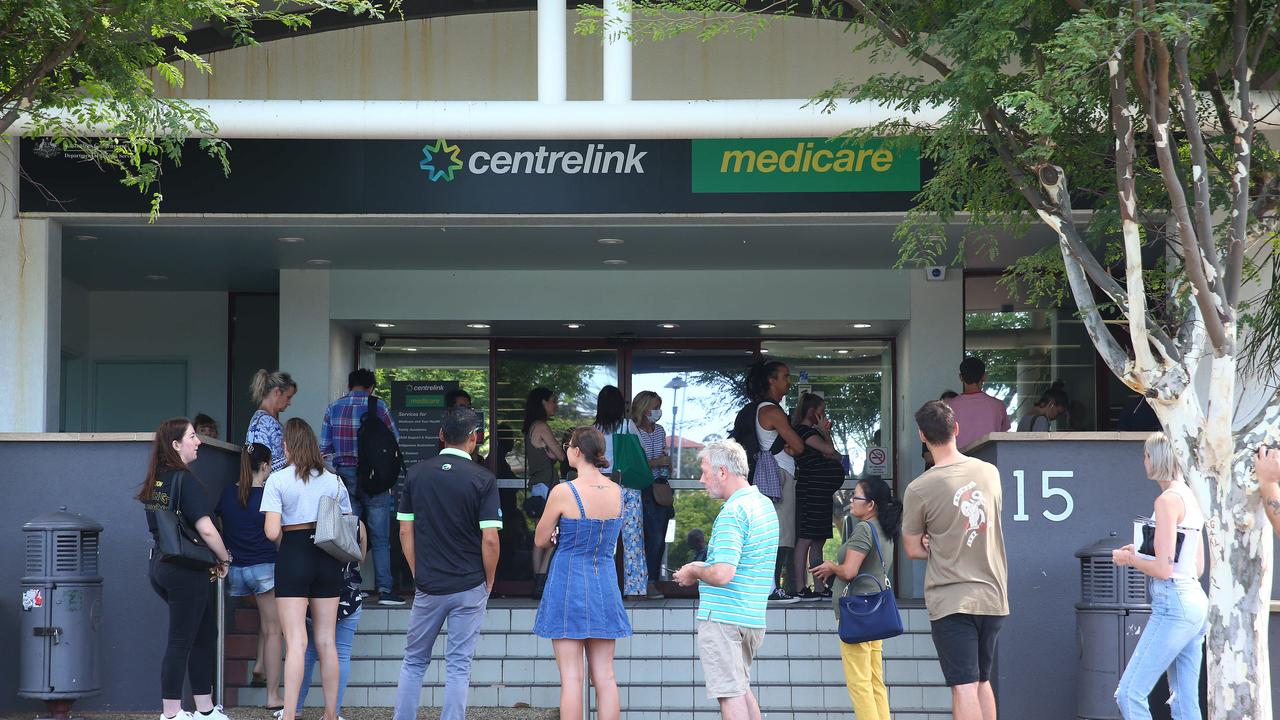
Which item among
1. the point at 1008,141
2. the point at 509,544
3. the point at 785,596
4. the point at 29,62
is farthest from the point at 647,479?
the point at 29,62

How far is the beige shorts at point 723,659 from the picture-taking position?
625cm

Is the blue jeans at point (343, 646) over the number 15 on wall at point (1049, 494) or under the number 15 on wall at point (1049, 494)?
under

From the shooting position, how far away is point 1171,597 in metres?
5.98

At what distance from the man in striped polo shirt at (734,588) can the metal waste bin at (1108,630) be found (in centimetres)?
215

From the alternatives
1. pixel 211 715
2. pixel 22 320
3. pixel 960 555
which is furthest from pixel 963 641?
pixel 22 320

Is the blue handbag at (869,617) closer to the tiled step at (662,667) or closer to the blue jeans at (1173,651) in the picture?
→ the blue jeans at (1173,651)

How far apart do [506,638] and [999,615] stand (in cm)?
393

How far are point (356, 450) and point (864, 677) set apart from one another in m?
5.07

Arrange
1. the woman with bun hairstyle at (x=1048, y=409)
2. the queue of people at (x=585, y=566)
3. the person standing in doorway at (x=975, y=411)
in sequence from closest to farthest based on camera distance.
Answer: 1. the queue of people at (x=585, y=566)
2. the person standing in doorway at (x=975, y=411)
3. the woman with bun hairstyle at (x=1048, y=409)

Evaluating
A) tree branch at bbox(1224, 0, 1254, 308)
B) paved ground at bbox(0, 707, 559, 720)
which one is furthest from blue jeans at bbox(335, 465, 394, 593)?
tree branch at bbox(1224, 0, 1254, 308)

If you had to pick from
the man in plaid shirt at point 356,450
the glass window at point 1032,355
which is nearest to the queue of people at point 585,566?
the man in plaid shirt at point 356,450

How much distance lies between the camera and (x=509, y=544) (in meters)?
12.3

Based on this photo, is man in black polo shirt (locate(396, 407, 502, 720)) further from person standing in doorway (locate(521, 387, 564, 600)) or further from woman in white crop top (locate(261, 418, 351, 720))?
person standing in doorway (locate(521, 387, 564, 600))

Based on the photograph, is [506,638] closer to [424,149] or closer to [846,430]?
[424,149]
